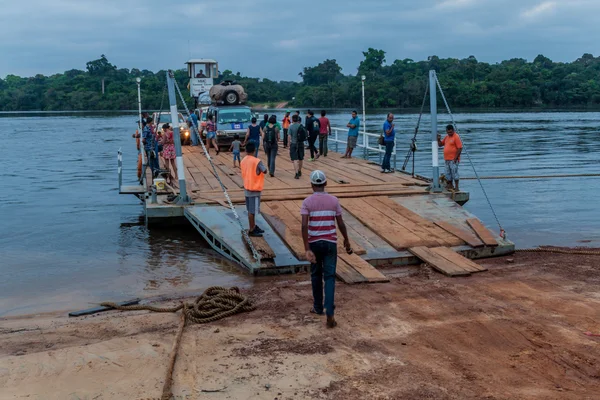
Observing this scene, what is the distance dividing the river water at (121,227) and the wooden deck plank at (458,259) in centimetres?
313

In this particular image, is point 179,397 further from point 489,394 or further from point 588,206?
point 588,206

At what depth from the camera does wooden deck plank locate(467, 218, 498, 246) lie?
11195 millimetres

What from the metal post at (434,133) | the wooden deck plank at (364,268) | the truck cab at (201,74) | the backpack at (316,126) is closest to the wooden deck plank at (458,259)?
the wooden deck plank at (364,268)

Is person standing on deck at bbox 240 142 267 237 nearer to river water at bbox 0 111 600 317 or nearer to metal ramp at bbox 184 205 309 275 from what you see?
metal ramp at bbox 184 205 309 275

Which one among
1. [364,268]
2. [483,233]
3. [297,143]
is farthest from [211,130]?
[364,268]

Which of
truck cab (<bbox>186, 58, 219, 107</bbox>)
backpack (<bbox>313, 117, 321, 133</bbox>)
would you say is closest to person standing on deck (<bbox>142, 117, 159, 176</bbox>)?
backpack (<bbox>313, 117, 321, 133</bbox>)

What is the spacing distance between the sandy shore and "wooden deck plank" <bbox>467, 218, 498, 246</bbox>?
1.84 meters

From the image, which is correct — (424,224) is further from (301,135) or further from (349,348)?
(349,348)

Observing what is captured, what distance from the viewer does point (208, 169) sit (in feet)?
61.1

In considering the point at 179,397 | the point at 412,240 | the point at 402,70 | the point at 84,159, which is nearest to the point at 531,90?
the point at 402,70

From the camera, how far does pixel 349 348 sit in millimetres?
6797

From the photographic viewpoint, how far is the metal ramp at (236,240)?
34.1 ft

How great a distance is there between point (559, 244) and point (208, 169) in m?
9.55

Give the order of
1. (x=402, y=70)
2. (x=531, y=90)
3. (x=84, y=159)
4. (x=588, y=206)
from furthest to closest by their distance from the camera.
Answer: (x=402, y=70)
(x=531, y=90)
(x=84, y=159)
(x=588, y=206)
